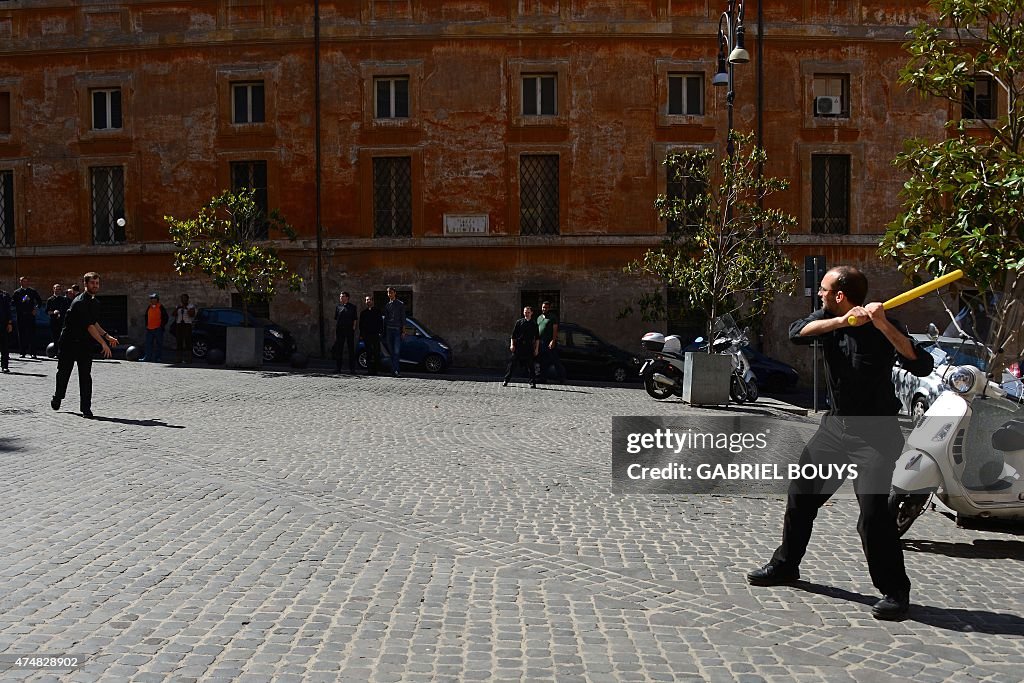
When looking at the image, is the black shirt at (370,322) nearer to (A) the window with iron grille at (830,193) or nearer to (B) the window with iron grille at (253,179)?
(B) the window with iron grille at (253,179)

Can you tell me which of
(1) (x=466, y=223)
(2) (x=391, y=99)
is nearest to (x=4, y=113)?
(2) (x=391, y=99)

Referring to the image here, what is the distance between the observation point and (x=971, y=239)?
8.16 meters

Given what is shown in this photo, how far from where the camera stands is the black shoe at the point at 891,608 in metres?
5.39

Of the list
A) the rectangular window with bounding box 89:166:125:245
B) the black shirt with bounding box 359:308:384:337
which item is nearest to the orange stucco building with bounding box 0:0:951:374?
the rectangular window with bounding box 89:166:125:245

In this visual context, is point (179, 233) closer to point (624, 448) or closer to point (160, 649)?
point (624, 448)

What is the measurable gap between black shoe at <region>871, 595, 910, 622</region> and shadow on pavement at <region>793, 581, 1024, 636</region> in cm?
7

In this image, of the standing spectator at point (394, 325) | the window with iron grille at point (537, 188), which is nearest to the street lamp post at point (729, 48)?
the window with iron grille at point (537, 188)

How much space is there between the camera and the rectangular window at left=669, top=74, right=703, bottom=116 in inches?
1239

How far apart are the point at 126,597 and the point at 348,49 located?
1101 inches

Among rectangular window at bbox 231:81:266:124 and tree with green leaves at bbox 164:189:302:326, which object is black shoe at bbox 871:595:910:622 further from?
rectangular window at bbox 231:81:266:124

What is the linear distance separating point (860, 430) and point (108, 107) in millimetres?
31568

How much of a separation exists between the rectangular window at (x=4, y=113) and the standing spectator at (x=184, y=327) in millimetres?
9140

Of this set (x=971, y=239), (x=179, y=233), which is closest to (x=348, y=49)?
(x=179, y=233)

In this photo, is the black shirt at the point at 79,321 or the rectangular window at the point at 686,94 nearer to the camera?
the black shirt at the point at 79,321
